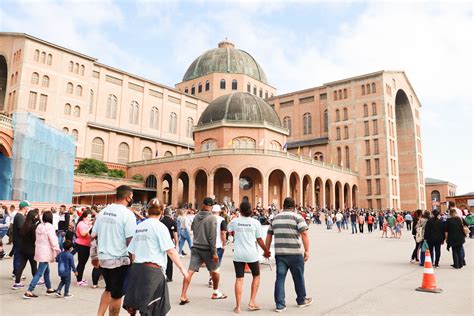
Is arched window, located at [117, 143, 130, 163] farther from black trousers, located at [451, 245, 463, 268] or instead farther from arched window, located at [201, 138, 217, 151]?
black trousers, located at [451, 245, 463, 268]

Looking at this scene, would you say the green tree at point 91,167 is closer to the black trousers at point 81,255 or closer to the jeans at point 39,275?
the black trousers at point 81,255

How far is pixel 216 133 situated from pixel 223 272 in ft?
106

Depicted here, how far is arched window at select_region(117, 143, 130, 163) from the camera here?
52094mm

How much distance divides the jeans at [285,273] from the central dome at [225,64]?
6501 cm

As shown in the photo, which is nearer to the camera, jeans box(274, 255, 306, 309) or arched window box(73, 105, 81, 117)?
jeans box(274, 255, 306, 309)

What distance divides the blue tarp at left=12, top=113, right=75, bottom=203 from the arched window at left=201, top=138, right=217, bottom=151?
14856mm

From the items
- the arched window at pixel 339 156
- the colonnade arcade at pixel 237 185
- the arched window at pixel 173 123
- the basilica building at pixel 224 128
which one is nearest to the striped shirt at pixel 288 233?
the basilica building at pixel 224 128

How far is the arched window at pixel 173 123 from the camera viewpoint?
61428 millimetres

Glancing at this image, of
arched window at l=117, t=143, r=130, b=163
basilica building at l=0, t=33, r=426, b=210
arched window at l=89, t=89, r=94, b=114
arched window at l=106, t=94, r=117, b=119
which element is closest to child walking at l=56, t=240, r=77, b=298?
basilica building at l=0, t=33, r=426, b=210

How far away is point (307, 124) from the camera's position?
217ft

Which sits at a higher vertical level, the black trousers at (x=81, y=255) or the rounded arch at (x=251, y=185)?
the rounded arch at (x=251, y=185)

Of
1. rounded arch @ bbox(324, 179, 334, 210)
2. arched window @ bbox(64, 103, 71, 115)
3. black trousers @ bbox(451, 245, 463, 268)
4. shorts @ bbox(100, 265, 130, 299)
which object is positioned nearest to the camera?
shorts @ bbox(100, 265, 130, 299)

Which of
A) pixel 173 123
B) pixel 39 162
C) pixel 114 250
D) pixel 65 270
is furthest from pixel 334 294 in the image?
pixel 173 123

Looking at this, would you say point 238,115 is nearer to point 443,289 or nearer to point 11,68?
point 11,68
